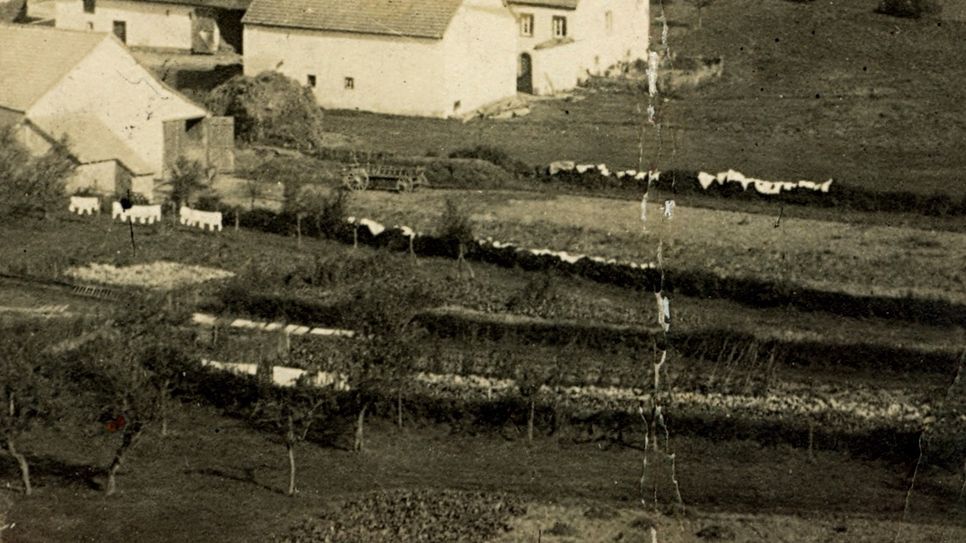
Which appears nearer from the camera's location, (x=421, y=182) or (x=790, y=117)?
(x=421, y=182)

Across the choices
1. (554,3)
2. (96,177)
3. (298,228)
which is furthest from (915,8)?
(96,177)

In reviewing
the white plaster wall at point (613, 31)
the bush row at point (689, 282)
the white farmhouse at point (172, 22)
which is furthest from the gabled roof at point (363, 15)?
the bush row at point (689, 282)

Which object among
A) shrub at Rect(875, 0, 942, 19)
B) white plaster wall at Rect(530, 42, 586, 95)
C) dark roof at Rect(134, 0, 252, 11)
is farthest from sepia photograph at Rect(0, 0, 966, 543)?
shrub at Rect(875, 0, 942, 19)

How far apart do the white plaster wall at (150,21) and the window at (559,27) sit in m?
13.1

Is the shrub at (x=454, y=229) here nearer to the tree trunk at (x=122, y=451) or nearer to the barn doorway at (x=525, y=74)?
the tree trunk at (x=122, y=451)

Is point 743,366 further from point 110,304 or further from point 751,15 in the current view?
point 751,15

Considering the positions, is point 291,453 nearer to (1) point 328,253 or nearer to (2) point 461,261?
(2) point 461,261

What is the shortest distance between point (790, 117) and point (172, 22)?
22.5 m

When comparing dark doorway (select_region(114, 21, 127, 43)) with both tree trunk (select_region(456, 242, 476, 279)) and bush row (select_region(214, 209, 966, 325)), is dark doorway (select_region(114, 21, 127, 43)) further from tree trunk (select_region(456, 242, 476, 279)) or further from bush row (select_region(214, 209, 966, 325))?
tree trunk (select_region(456, 242, 476, 279))

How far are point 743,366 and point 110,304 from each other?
495 inches

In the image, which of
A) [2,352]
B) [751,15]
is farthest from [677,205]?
[751,15]

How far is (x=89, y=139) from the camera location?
40406 mm

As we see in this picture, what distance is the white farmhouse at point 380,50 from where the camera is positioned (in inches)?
1989

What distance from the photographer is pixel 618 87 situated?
57031 mm
